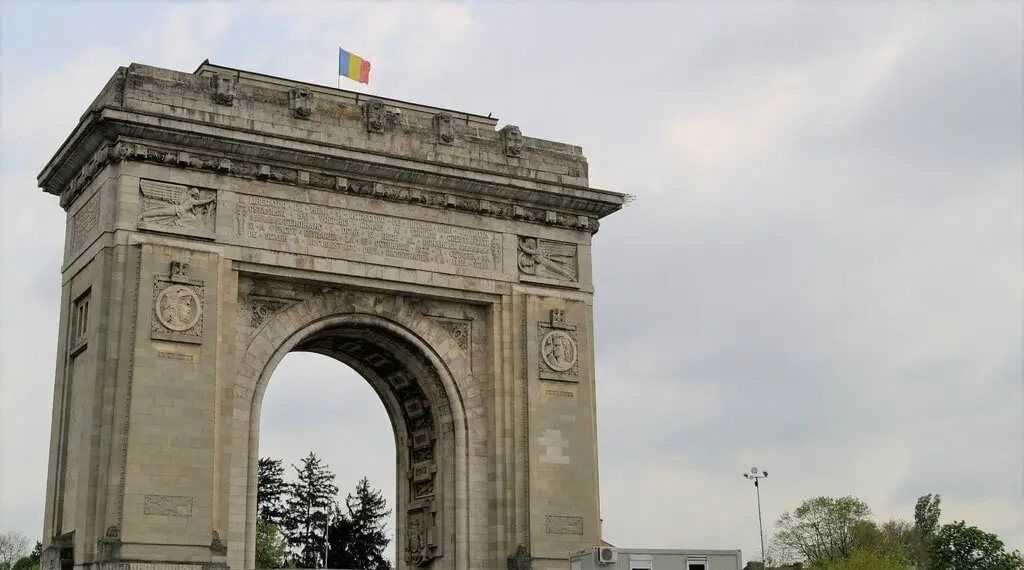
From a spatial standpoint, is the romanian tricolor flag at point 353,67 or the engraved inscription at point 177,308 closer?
the engraved inscription at point 177,308

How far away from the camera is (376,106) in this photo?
30.1m

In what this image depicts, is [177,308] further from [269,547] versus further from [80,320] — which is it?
[269,547]

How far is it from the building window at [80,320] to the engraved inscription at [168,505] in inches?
161

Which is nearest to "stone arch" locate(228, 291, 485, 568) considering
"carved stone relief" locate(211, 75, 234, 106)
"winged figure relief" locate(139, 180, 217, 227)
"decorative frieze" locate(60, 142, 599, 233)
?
"decorative frieze" locate(60, 142, 599, 233)

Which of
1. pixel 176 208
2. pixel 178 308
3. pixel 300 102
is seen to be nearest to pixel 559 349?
pixel 300 102

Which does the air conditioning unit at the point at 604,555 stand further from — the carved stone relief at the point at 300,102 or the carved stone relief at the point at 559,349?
the carved stone relief at the point at 300,102

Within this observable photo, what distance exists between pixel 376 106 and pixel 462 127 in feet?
7.87

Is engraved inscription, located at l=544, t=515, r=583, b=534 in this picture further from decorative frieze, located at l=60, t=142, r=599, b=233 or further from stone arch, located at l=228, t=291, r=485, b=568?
decorative frieze, located at l=60, t=142, r=599, b=233

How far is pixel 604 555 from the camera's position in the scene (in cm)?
2734

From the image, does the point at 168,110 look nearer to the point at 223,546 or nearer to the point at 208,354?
the point at 208,354

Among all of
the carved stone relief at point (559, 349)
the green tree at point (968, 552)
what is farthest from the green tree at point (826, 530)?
the carved stone relief at point (559, 349)

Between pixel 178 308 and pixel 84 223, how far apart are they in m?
3.64

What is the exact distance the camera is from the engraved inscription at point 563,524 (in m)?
29.5

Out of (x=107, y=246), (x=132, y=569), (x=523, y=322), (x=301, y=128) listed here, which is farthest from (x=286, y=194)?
(x=132, y=569)
